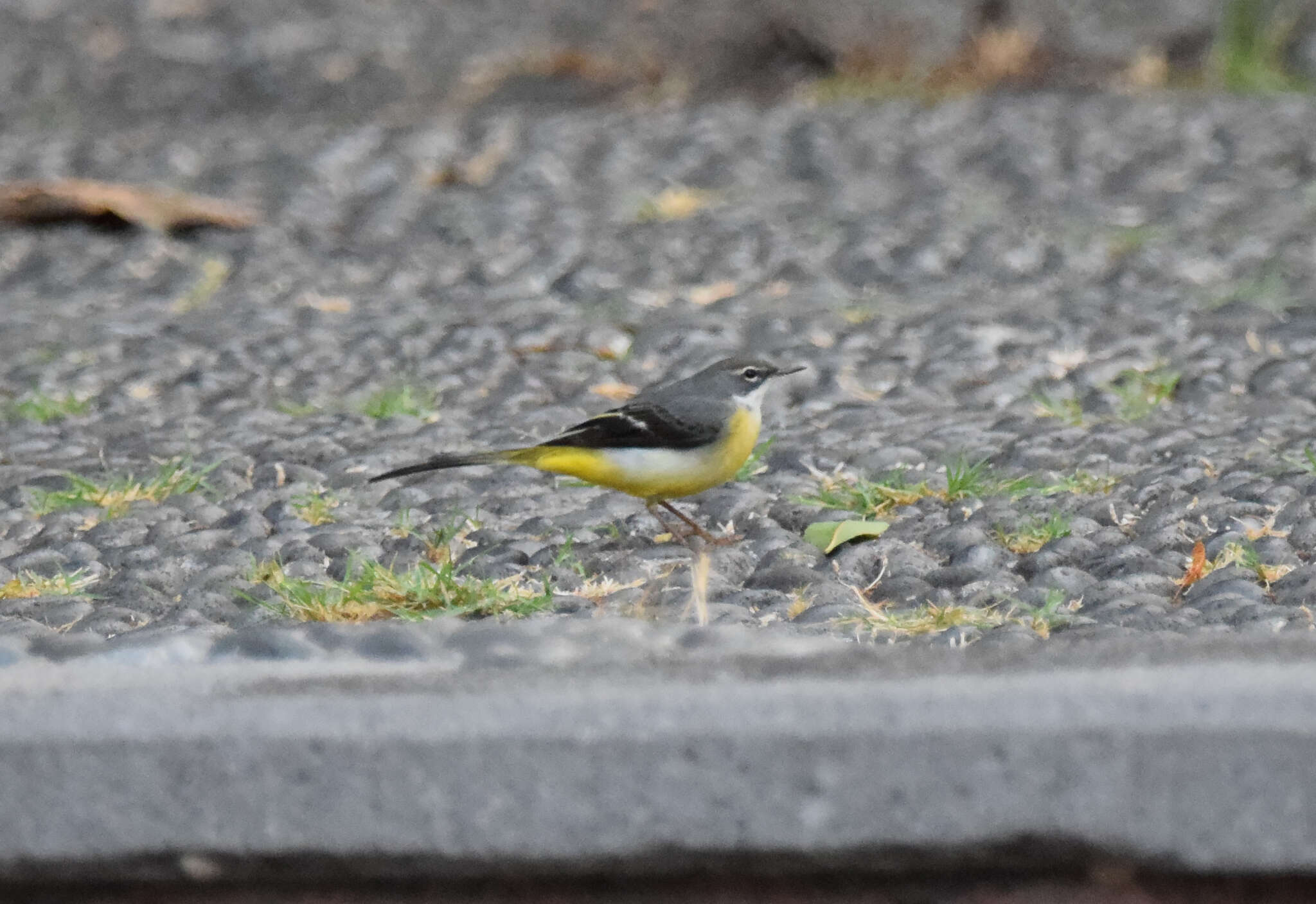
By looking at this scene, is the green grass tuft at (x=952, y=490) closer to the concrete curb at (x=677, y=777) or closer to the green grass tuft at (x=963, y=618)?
the green grass tuft at (x=963, y=618)

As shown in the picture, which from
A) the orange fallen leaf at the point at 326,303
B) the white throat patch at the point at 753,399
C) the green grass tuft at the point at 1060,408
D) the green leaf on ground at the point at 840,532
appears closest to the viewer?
the green leaf on ground at the point at 840,532

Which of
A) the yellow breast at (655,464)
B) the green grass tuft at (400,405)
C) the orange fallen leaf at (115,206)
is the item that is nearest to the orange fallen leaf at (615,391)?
the green grass tuft at (400,405)

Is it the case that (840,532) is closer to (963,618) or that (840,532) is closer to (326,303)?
(963,618)

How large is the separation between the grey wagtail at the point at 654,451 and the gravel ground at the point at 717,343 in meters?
0.11

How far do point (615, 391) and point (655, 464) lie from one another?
1.23 metres

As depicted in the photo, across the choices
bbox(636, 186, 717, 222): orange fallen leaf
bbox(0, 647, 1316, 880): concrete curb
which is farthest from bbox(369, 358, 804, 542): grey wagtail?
bbox(636, 186, 717, 222): orange fallen leaf

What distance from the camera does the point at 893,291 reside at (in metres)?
6.39

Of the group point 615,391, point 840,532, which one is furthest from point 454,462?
point 615,391

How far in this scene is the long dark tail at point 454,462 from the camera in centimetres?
405

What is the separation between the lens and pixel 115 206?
7.37 m

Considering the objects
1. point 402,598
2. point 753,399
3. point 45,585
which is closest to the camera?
point 402,598

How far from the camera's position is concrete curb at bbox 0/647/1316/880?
2.22 metres

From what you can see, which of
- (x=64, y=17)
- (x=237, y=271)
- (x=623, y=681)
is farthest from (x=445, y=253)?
(x=64, y=17)

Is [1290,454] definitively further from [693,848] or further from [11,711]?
[11,711]
